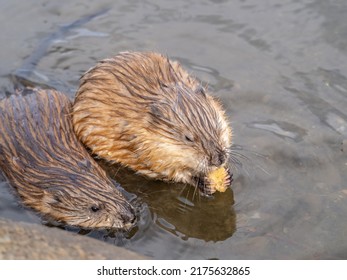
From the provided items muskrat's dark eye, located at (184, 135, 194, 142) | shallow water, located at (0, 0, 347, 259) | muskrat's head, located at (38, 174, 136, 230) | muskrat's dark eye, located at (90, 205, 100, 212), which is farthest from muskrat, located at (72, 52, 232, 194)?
muskrat's dark eye, located at (90, 205, 100, 212)

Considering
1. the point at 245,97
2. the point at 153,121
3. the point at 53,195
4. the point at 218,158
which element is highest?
the point at 153,121

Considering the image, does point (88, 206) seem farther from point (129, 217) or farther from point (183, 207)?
point (183, 207)

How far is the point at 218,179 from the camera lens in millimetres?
4965

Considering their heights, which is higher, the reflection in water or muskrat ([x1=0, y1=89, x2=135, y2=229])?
muskrat ([x1=0, y1=89, x2=135, y2=229])

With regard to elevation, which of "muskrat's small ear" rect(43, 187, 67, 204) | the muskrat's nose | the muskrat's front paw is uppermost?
the muskrat's nose

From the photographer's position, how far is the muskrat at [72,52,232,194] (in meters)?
4.79

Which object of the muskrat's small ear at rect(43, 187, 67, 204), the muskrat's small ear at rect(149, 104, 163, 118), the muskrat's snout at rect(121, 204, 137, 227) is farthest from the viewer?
the muskrat's small ear at rect(149, 104, 163, 118)

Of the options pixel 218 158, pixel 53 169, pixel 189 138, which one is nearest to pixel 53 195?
pixel 53 169

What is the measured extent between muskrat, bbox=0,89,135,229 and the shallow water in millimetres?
170

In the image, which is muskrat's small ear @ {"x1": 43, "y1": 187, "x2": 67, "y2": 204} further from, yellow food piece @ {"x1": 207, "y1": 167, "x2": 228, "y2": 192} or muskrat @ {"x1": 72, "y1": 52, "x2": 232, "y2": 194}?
yellow food piece @ {"x1": 207, "y1": 167, "x2": 228, "y2": 192}

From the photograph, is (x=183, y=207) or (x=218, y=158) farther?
(x=183, y=207)

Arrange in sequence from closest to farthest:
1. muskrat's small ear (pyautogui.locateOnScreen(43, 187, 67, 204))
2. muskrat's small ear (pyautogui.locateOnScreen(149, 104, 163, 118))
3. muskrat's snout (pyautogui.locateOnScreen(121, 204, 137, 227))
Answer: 1. muskrat's snout (pyautogui.locateOnScreen(121, 204, 137, 227))
2. muskrat's small ear (pyautogui.locateOnScreen(43, 187, 67, 204))
3. muskrat's small ear (pyautogui.locateOnScreen(149, 104, 163, 118))

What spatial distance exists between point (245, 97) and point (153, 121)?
1300 mm

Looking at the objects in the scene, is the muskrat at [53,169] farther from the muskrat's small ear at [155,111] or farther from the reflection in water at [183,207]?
the muskrat's small ear at [155,111]
